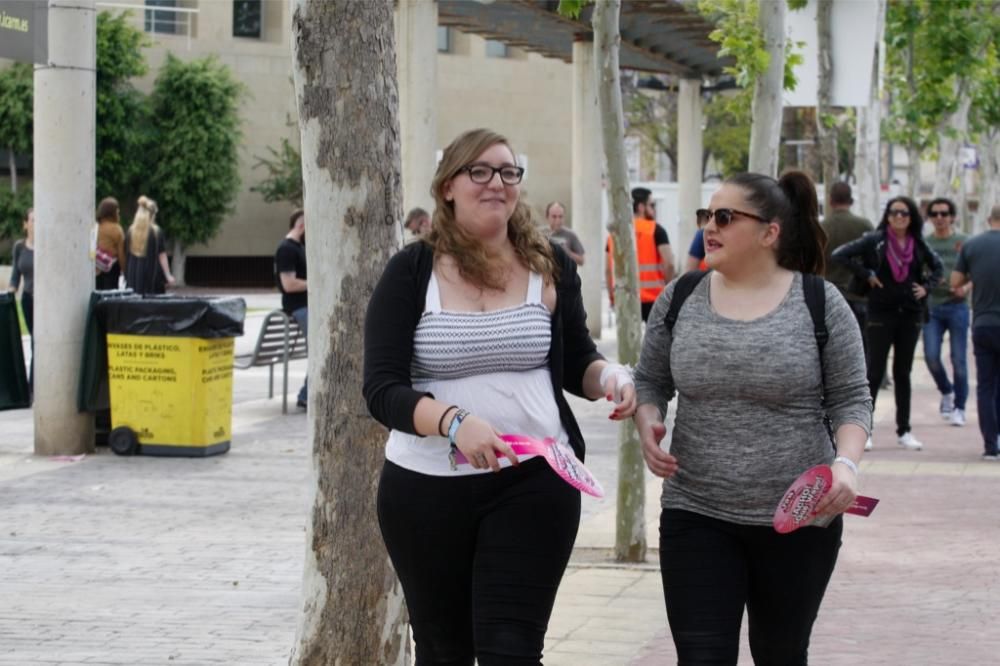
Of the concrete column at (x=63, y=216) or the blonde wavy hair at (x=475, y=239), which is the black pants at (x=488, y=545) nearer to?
the blonde wavy hair at (x=475, y=239)

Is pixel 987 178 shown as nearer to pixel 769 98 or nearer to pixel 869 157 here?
pixel 869 157

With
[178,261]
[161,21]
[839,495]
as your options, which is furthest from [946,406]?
[161,21]

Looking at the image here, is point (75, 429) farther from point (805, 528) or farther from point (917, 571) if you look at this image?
point (805, 528)

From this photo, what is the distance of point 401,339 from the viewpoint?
429cm

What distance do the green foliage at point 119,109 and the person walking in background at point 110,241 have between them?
2934 cm

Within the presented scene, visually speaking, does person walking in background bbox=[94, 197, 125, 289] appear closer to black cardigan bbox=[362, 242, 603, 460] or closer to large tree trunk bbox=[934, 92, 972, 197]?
black cardigan bbox=[362, 242, 603, 460]

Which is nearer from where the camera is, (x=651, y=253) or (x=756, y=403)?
(x=756, y=403)

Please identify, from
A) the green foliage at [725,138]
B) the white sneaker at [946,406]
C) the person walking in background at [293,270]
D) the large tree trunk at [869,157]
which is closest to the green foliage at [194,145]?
the green foliage at [725,138]

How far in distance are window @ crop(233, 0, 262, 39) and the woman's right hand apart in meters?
47.3

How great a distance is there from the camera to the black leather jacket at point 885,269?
1348 centimetres

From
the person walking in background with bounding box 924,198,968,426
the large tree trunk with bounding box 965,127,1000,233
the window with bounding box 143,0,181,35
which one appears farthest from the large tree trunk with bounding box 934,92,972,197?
the window with bounding box 143,0,181,35

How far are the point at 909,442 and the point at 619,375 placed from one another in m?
10.0

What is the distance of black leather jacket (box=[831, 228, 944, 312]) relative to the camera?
13.5 m

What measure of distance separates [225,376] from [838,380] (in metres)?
8.93
